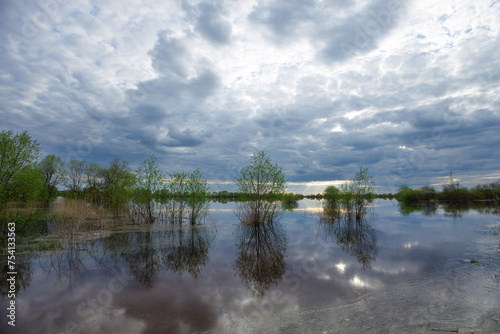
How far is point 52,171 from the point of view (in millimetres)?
51656

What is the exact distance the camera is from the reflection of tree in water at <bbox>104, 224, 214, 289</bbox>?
11161 mm

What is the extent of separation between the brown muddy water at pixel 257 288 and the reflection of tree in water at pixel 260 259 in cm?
8

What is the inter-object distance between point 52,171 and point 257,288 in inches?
2358

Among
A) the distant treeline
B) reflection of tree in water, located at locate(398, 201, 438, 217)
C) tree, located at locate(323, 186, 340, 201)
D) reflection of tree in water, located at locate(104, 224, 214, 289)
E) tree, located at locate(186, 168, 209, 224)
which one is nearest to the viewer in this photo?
reflection of tree in water, located at locate(104, 224, 214, 289)

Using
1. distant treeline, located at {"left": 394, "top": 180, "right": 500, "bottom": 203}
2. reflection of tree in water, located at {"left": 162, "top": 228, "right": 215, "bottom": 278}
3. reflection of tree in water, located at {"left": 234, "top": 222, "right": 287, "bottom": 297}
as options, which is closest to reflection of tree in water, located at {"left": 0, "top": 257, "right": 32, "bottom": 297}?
reflection of tree in water, located at {"left": 162, "top": 228, "right": 215, "bottom": 278}

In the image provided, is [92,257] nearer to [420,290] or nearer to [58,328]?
[58,328]

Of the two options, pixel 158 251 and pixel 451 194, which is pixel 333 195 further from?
pixel 451 194

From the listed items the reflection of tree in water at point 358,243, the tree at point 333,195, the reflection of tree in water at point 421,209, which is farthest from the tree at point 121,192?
the reflection of tree in water at point 421,209

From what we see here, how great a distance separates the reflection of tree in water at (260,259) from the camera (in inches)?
390

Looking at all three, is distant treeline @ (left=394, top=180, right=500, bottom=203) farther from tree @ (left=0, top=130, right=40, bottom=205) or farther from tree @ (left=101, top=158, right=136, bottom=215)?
tree @ (left=0, top=130, right=40, bottom=205)

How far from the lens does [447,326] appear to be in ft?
19.3

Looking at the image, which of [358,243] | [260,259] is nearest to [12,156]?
[260,259]

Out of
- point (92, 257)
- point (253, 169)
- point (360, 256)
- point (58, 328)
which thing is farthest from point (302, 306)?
point (253, 169)

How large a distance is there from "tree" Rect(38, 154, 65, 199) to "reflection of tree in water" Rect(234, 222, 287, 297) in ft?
164
